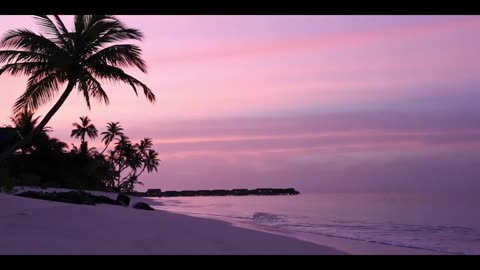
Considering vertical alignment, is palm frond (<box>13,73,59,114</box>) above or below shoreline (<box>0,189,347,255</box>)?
above

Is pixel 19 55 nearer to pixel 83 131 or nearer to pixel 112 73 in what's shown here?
pixel 112 73

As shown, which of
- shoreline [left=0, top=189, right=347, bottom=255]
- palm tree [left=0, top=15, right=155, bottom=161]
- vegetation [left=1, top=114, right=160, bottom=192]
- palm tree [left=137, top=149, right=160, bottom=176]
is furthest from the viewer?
palm tree [left=137, top=149, right=160, bottom=176]

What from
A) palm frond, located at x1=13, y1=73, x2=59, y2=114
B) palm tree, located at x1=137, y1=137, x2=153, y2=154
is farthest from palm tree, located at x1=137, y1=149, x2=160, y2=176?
palm frond, located at x1=13, y1=73, x2=59, y2=114

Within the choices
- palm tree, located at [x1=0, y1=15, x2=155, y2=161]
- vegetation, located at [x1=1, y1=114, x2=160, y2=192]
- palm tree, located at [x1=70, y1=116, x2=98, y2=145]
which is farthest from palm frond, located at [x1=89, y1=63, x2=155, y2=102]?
palm tree, located at [x1=70, y1=116, x2=98, y2=145]

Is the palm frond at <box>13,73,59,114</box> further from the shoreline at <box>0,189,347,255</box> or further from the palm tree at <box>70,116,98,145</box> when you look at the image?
the palm tree at <box>70,116,98,145</box>

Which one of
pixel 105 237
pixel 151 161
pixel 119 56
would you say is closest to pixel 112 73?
pixel 119 56

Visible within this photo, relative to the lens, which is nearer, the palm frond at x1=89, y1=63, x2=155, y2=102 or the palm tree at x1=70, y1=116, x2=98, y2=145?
the palm frond at x1=89, y1=63, x2=155, y2=102

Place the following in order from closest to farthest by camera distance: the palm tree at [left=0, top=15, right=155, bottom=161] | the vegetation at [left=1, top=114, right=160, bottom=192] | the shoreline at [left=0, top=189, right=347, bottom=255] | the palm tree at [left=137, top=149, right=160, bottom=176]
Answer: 1. the shoreline at [left=0, top=189, right=347, bottom=255]
2. the palm tree at [left=0, top=15, right=155, bottom=161]
3. the vegetation at [left=1, top=114, right=160, bottom=192]
4. the palm tree at [left=137, top=149, right=160, bottom=176]

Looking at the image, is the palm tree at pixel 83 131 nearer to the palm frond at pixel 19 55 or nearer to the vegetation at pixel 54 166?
the vegetation at pixel 54 166

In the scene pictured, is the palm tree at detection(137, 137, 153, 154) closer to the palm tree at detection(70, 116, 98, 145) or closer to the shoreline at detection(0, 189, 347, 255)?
the palm tree at detection(70, 116, 98, 145)

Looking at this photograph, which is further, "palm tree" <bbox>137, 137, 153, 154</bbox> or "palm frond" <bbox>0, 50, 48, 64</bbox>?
"palm tree" <bbox>137, 137, 153, 154</bbox>
